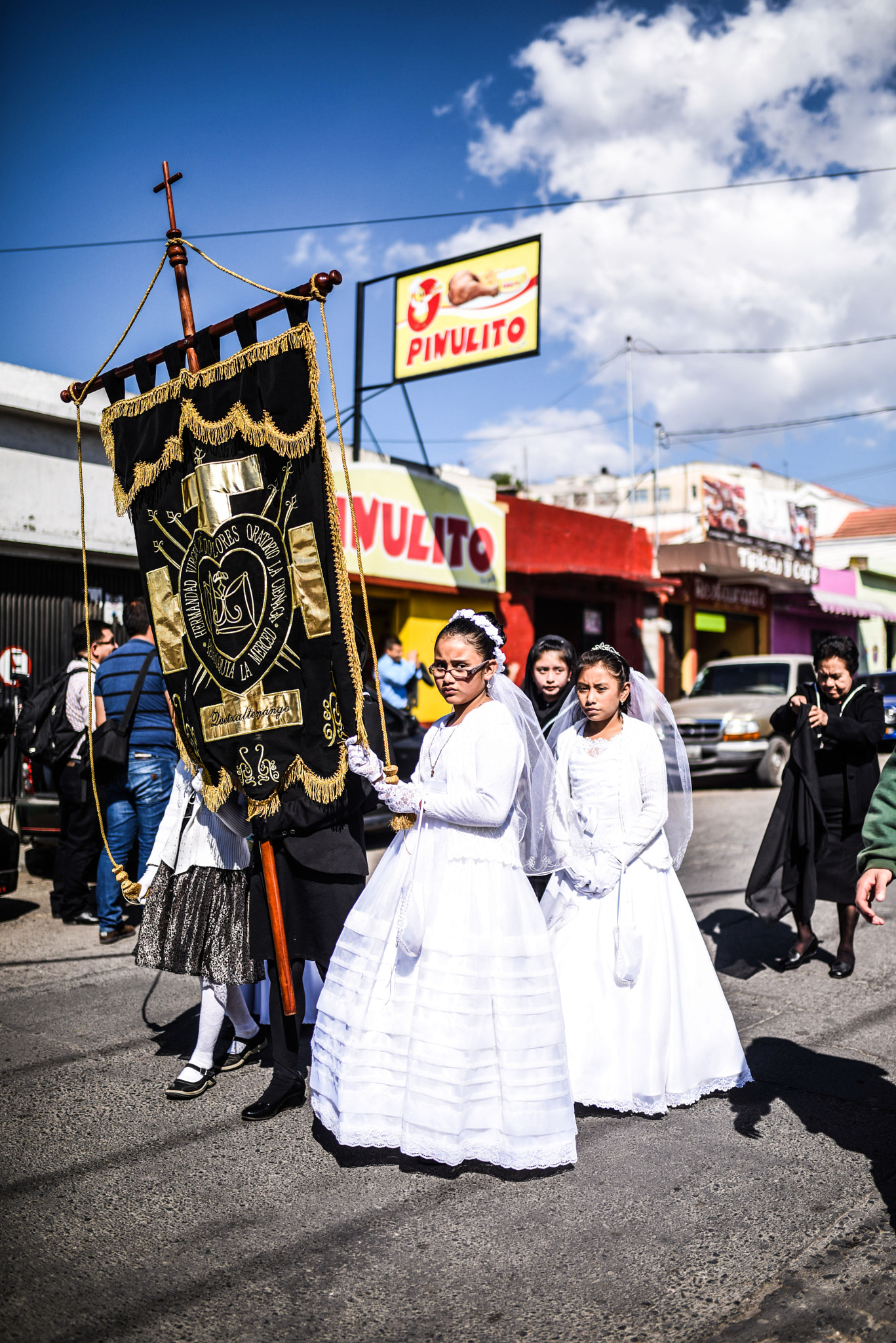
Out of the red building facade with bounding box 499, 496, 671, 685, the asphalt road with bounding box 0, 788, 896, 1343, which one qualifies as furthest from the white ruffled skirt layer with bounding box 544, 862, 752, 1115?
the red building facade with bounding box 499, 496, 671, 685

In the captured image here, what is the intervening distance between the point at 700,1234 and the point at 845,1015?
2.60 m

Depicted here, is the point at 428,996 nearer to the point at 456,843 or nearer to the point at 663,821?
the point at 456,843

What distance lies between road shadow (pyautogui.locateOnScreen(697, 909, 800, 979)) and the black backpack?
4714 mm

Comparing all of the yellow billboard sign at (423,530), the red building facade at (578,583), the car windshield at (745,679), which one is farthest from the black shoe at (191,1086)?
the red building facade at (578,583)

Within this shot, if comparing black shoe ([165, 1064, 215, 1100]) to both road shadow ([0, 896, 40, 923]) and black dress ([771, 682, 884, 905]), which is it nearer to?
black dress ([771, 682, 884, 905])

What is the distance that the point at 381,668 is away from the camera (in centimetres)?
1377

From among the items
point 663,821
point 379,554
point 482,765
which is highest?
point 379,554

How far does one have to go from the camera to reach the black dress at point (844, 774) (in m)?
6.08

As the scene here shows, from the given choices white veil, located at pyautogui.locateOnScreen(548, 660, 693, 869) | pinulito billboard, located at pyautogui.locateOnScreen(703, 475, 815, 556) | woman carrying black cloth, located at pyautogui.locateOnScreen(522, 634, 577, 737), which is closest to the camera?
white veil, located at pyautogui.locateOnScreen(548, 660, 693, 869)

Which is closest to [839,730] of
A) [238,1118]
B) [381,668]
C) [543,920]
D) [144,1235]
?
[543,920]

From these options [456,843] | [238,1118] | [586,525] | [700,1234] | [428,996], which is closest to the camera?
[700,1234]

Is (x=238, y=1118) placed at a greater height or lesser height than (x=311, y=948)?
lesser

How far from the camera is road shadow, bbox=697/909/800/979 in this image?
6273mm

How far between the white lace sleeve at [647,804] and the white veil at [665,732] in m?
0.37
